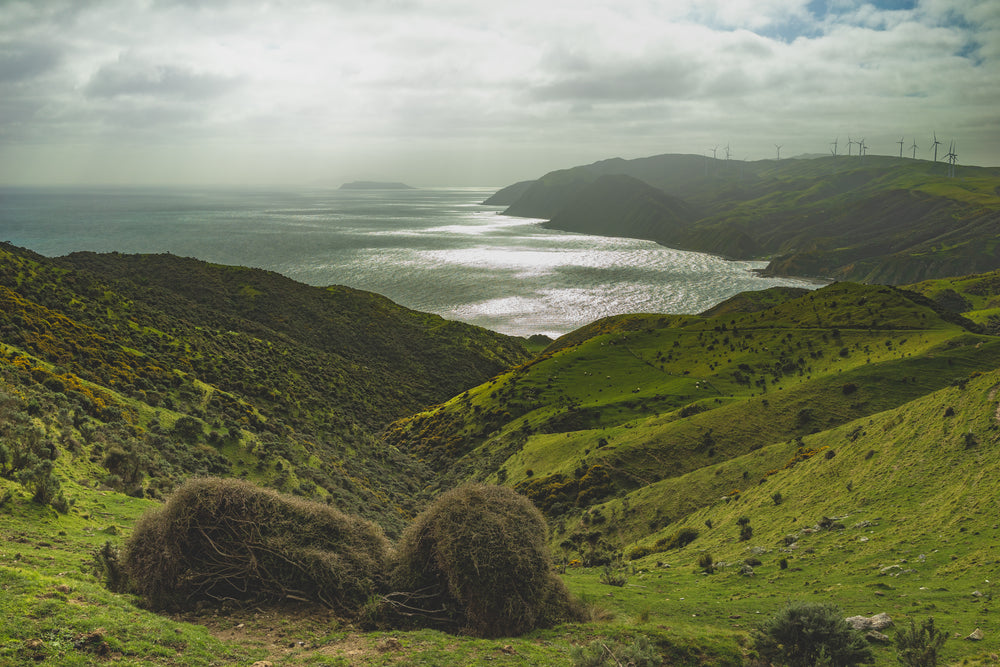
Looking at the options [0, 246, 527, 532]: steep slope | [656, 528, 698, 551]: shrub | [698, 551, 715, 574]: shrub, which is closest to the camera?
[698, 551, 715, 574]: shrub

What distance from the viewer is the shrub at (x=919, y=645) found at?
1220cm

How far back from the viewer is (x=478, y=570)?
14664mm

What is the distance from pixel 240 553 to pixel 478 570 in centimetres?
668

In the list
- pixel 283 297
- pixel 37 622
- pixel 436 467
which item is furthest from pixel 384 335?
pixel 37 622

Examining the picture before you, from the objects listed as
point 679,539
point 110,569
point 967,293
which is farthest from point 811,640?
A: point 967,293

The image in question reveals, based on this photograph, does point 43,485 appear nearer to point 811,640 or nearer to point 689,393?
point 811,640

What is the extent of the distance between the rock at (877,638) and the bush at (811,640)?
106 cm

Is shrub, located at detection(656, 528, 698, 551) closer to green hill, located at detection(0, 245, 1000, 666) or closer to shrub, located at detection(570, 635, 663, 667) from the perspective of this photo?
green hill, located at detection(0, 245, 1000, 666)

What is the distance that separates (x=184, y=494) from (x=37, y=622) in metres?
4.33

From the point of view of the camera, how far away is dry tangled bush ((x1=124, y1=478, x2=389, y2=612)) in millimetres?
13805

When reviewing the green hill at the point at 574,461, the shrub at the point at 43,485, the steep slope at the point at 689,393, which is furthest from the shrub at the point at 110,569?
the steep slope at the point at 689,393

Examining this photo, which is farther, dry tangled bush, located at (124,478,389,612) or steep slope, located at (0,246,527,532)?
steep slope, located at (0,246,527,532)

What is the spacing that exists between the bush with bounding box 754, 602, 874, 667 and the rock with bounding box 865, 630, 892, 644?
3.47 feet

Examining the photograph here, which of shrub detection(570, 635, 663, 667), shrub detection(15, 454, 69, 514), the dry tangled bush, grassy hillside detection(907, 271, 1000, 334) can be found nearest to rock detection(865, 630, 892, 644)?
shrub detection(570, 635, 663, 667)
